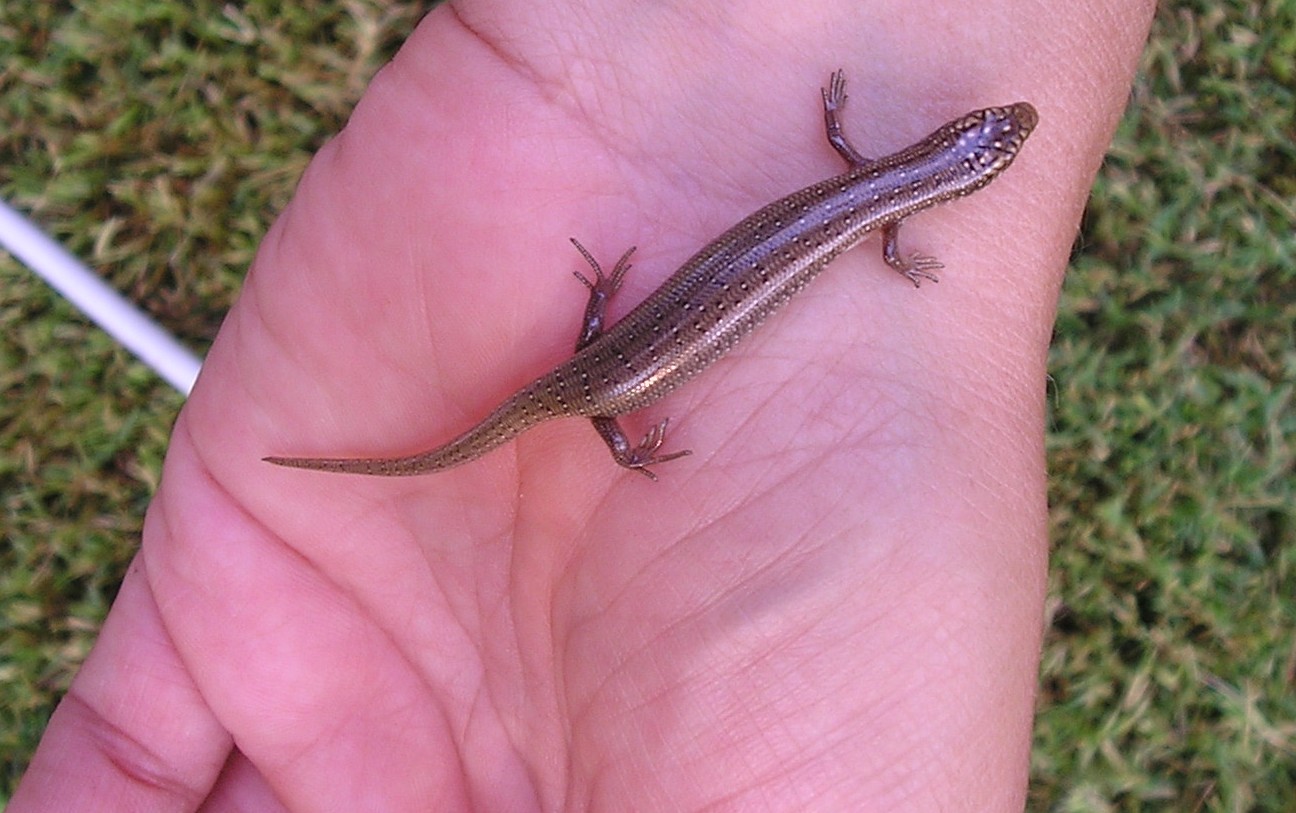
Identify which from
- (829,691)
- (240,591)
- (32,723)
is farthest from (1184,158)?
(32,723)

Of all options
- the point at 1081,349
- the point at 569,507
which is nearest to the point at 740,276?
the point at 569,507

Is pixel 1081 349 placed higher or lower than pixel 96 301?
higher

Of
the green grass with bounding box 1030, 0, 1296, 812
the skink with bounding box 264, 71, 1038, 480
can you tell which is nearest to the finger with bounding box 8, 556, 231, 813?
the skink with bounding box 264, 71, 1038, 480

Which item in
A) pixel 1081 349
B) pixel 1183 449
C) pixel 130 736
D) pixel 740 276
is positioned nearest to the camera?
pixel 740 276

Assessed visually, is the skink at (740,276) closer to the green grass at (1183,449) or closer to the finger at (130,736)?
the finger at (130,736)

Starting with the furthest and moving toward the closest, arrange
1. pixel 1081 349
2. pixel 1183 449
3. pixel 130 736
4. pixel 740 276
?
pixel 1081 349
pixel 1183 449
pixel 130 736
pixel 740 276

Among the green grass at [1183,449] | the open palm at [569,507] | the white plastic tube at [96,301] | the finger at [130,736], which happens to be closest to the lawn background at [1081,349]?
the green grass at [1183,449]

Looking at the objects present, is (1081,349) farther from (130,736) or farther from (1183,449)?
(130,736)

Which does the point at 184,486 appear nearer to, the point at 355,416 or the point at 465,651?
the point at 355,416
